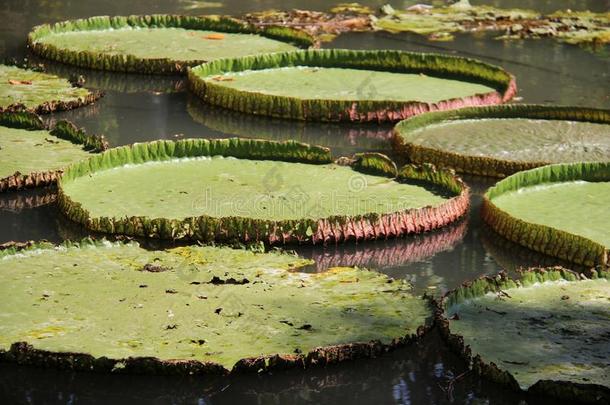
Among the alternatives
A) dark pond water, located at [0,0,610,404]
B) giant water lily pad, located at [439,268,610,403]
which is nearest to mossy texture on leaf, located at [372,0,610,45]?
dark pond water, located at [0,0,610,404]

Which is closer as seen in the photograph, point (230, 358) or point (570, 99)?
point (230, 358)

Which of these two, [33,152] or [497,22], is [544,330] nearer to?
[33,152]

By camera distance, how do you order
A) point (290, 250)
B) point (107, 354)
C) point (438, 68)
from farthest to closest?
1. point (438, 68)
2. point (290, 250)
3. point (107, 354)

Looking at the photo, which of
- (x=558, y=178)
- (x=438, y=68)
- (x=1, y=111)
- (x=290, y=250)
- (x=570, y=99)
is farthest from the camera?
(x=438, y=68)

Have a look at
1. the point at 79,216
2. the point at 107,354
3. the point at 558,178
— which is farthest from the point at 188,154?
the point at 107,354

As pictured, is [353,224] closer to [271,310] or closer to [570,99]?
[271,310]

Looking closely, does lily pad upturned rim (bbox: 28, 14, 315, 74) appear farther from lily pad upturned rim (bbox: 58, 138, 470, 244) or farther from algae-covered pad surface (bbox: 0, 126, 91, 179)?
lily pad upturned rim (bbox: 58, 138, 470, 244)

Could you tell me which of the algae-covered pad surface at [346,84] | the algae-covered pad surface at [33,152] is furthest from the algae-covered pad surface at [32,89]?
the algae-covered pad surface at [346,84]
